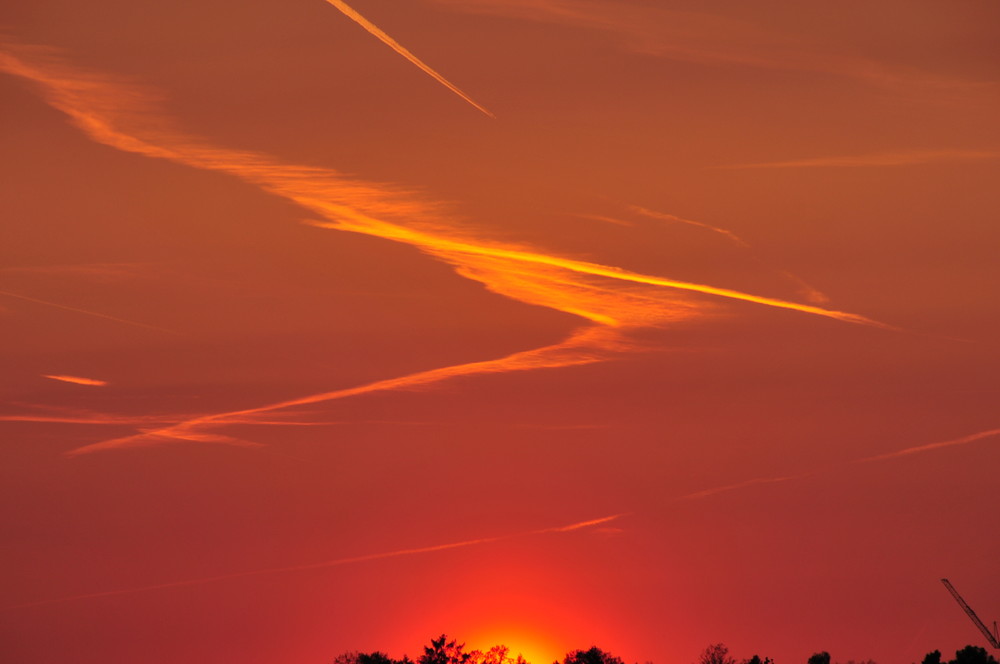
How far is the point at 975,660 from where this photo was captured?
200m
